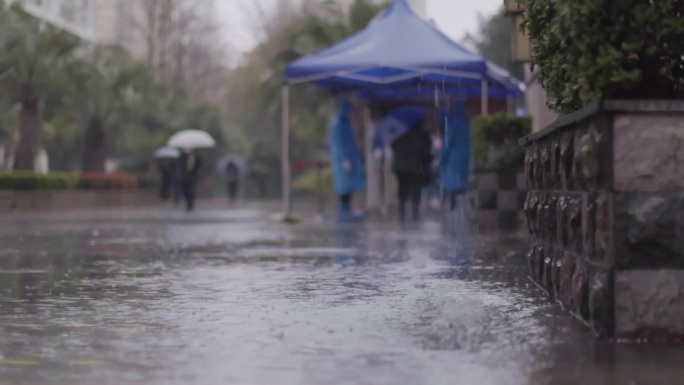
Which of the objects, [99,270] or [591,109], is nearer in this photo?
[591,109]

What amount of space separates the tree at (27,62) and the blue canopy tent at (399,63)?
12550mm

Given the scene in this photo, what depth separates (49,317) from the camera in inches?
220

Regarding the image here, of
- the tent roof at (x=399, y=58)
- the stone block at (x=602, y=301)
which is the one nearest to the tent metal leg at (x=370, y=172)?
the tent roof at (x=399, y=58)

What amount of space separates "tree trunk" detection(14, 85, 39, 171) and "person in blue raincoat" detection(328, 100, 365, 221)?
44.5 ft

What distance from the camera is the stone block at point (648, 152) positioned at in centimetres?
458

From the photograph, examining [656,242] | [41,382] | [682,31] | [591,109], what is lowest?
[41,382]

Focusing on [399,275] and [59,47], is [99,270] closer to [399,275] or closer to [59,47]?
[399,275]

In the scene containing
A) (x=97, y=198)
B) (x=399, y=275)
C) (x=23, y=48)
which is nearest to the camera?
(x=399, y=275)

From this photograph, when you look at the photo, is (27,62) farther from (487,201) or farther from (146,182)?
(487,201)

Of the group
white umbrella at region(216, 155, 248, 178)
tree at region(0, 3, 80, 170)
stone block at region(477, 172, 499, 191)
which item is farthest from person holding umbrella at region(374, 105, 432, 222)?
white umbrella at region(216, 155, 248, 178)

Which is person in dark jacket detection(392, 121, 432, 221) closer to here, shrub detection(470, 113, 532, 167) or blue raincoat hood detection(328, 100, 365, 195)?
blue raincoat hood detection(328, 100, 365, 195)

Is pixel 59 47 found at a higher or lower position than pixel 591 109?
higher

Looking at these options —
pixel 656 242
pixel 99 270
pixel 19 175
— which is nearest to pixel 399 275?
pixel 99 270

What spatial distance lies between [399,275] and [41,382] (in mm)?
4166
